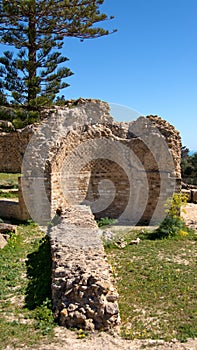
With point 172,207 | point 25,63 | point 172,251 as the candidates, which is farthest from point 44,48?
point 172,251

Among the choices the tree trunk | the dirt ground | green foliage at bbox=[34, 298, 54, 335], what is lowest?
the dirt ground

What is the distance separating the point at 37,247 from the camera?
8.02m

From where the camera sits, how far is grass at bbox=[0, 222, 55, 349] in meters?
4.04

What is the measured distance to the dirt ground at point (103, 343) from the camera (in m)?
3.69

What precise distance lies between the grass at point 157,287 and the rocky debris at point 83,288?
0.38 meters

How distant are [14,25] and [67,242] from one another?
46.5ft

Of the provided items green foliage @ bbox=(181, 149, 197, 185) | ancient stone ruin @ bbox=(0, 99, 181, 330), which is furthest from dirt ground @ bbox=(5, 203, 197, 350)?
green foliage @ bbox=(181, 149, 197, 185)

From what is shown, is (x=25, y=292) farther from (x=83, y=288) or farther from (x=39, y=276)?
(x=83, y=288)

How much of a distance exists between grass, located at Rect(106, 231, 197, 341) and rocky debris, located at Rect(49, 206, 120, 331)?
376 mm

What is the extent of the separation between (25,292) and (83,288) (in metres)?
1.51

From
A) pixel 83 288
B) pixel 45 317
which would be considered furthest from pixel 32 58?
pixel 45 317

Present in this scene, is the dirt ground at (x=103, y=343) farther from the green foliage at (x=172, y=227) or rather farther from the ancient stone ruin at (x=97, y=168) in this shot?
the green foliage at (x=172, y=227)

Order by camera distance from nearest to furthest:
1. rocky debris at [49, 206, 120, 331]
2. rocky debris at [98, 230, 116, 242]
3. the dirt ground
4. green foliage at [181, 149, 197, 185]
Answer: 1. the dirt ground
2. rocky debris at [49, 206, 120, 331]
3. rocky debris at [98, 230, 116, 242]
4. green foliage at [181, 149, 197, 185]

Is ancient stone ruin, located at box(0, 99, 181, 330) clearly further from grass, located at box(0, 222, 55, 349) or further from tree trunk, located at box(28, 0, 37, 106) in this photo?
tree trunk, located at box(28, 0, 37, 106)
